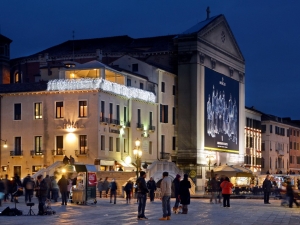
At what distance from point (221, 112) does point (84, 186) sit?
41556 millimetres

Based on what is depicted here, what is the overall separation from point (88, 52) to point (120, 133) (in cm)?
1992

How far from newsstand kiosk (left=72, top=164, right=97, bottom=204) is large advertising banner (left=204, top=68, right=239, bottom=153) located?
3648cm

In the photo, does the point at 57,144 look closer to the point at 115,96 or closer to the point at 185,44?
the point at 115,96

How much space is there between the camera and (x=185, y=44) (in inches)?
2731

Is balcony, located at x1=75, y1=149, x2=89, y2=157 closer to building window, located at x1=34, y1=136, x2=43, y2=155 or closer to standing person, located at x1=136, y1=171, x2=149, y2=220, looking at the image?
building window, located at x1=34, y1=136, x2=43, y2=155

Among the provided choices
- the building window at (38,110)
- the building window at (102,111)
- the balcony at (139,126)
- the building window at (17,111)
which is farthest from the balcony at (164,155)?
the building window at (17,111)

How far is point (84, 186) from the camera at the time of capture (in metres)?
34.0

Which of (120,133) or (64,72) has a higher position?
(64,72)

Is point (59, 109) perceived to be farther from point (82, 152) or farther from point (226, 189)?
point (226, 189)

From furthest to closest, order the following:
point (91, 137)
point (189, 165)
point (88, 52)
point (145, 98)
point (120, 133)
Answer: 1. point (88, 52)
2. point (189, 165)
3. point (145, 98)
4. point (120, 133)
5. point (91, 137)

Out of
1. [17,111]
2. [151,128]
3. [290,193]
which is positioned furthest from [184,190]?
[151,128]

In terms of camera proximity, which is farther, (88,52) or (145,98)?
(88,52)

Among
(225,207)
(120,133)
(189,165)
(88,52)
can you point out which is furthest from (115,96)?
(225,207)

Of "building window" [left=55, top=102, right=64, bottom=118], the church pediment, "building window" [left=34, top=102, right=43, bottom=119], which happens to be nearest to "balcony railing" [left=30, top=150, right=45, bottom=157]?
"building window" [left=34, top=102, right=43, bottom=119]
